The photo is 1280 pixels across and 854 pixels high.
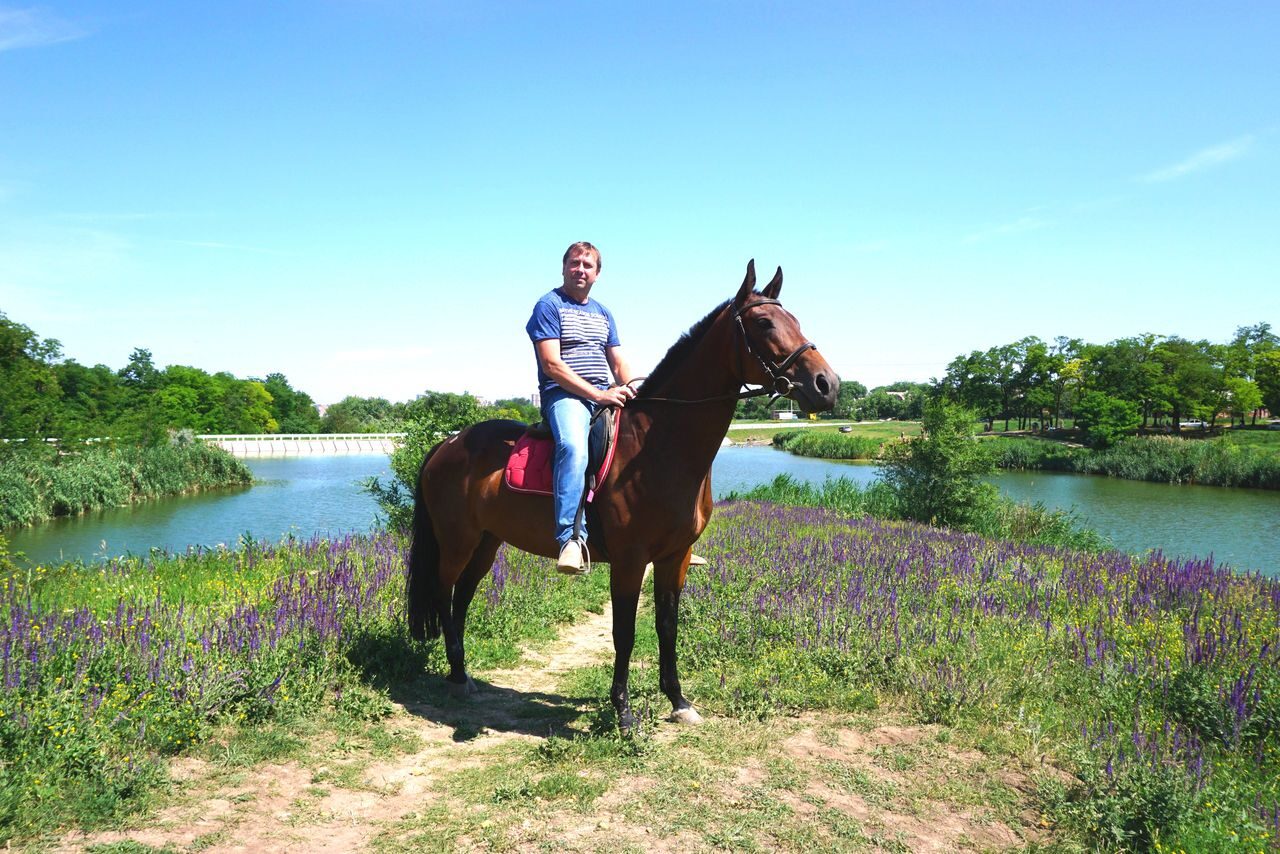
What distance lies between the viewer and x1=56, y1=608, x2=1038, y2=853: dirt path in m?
3.42

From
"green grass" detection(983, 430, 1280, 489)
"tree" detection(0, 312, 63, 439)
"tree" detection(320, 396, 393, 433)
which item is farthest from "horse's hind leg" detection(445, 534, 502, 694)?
"tree" detection(320, 396, 393, 433)

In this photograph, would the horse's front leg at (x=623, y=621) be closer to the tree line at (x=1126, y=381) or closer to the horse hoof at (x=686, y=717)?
the horse hoof at (x=686, y=717)

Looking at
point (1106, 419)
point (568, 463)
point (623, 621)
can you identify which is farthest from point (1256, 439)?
point (568, 463)

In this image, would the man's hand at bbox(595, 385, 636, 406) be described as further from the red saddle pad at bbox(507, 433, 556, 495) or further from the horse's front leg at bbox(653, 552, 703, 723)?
the horse's front leg at bbox(653, 552, 703, 723)

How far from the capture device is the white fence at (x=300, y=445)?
189 ft

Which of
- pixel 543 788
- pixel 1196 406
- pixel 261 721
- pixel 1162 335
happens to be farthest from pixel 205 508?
pixel 1162 335

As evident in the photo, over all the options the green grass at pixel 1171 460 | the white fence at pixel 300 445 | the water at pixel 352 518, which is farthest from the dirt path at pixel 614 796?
the white fence at pixel 300 445

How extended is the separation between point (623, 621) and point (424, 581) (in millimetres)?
2054

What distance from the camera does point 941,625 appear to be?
6.10m

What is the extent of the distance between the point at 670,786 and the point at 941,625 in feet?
10.7

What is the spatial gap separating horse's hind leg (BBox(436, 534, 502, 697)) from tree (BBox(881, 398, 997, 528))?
13.4 metres

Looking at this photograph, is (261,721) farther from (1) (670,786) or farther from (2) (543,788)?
(1) (670,786)

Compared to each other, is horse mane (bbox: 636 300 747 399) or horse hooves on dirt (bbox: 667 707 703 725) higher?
horse mane (bbox: 636 300 747 399)

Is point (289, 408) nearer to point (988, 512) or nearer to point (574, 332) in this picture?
point (988, 512)
